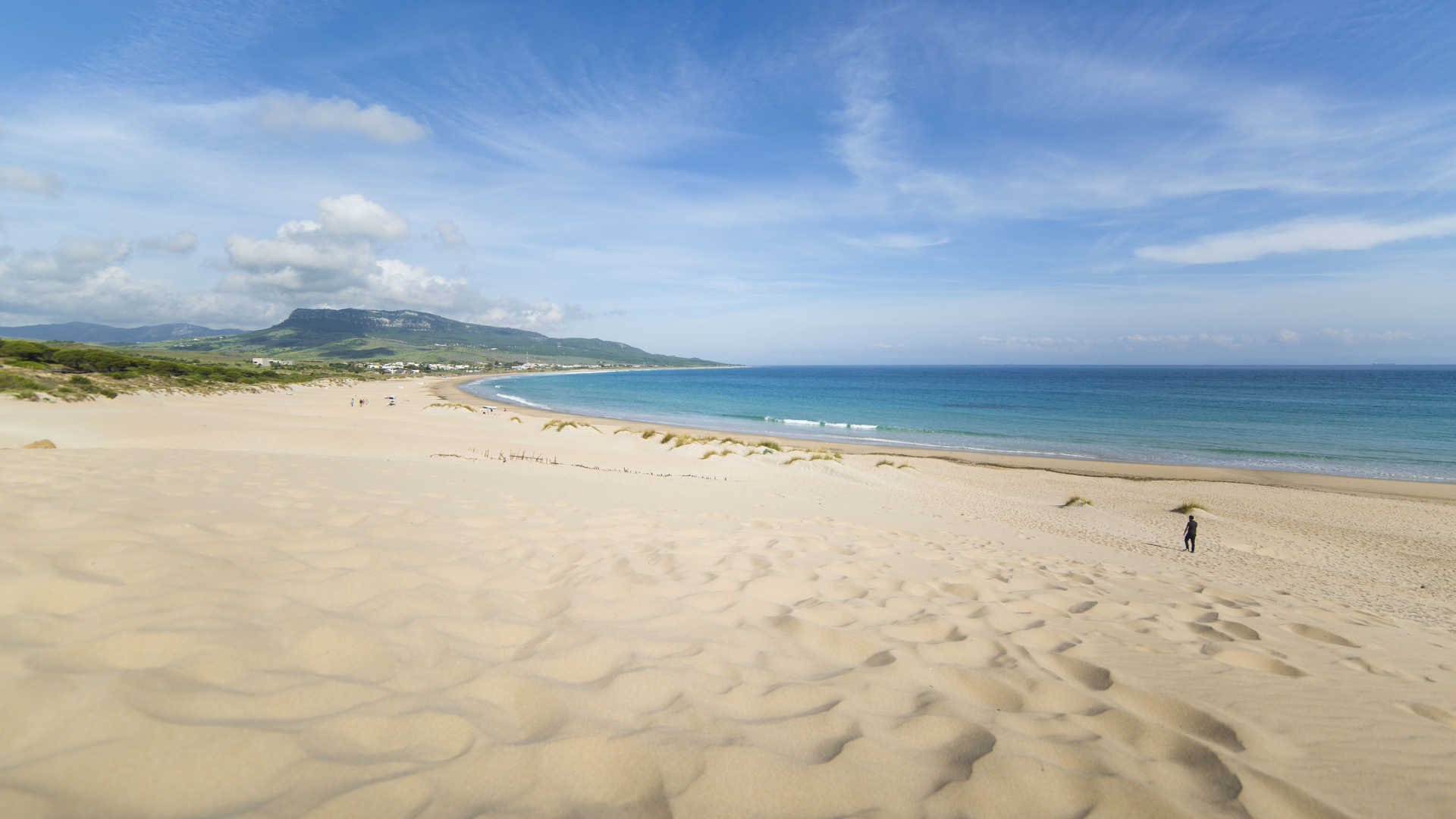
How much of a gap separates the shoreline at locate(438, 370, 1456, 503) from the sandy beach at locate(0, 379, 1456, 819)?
15.1 meters

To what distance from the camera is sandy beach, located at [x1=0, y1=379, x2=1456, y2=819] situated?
2037mm

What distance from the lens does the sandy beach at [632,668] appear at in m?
2.04

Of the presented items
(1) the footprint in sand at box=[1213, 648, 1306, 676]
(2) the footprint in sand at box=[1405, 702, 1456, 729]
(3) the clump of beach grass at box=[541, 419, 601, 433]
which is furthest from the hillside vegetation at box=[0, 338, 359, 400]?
(2) the footprint in sand at box=[1405, 702, 1456, 729]

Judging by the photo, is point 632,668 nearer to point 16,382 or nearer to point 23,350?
point 16,382

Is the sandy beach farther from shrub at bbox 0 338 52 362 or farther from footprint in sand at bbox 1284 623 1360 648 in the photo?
shrub at bbox 0 338 52 362

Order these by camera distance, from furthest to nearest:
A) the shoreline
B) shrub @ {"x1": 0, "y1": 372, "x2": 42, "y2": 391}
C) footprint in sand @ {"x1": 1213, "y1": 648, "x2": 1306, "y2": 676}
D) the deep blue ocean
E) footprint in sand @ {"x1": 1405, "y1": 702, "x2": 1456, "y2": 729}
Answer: the deep blue ocean, shrub @ {"x1": 0, "y1": 372, "x2": 42, "y2": 391}, the shoreline, footprint in sand @ {"x1": 1213, "y1": 648, "x2": 1306, "y2": 676}, footprint in sand @ {"x1": 1405, "y1": 702, "x2": 1456, "y2": 729}

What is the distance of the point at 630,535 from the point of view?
624 cm

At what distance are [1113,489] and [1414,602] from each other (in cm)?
1124

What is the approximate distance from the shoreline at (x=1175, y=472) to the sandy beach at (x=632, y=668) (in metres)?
15.1

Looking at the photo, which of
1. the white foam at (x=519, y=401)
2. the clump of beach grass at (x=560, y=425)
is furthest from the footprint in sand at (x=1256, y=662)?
the white foam at (x=519, y=401)

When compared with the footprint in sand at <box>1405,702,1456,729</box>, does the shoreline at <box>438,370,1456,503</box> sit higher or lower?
lower

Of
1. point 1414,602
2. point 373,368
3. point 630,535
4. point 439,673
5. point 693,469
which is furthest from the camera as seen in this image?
point 373,368

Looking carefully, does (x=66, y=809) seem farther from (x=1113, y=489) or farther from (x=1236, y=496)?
(x=1236, y=496)

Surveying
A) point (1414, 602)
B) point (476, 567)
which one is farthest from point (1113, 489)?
point (476, 567)
